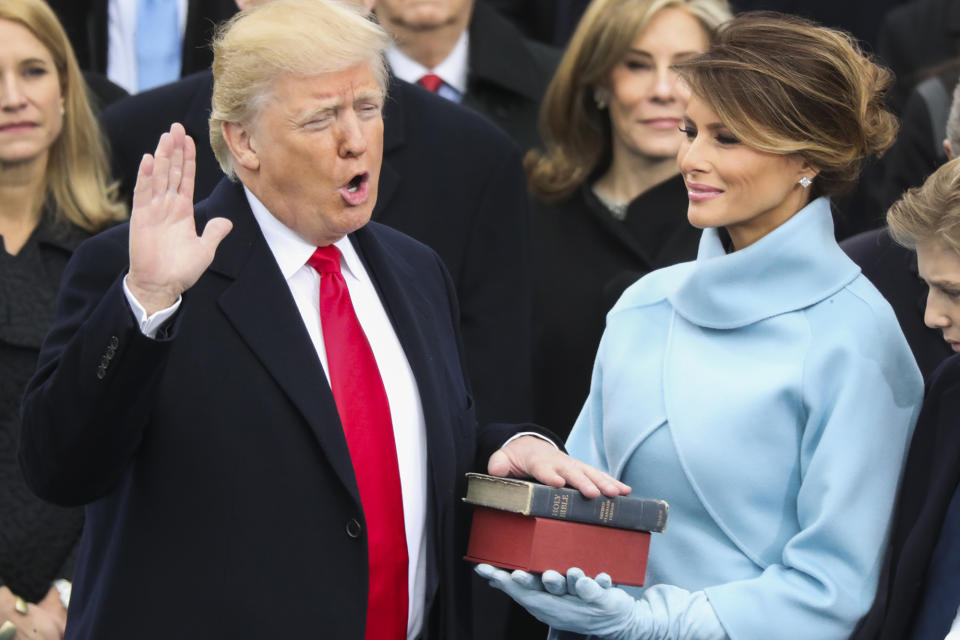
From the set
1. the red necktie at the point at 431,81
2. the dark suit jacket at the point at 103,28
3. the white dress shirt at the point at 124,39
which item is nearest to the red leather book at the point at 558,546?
the red necktie at the point at 431,81

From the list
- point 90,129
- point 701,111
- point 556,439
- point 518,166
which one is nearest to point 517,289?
point 518,166

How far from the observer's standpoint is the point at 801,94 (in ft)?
9.75

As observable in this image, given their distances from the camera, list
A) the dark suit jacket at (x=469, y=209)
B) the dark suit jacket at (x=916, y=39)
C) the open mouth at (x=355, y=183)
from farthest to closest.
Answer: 1. the dark suit jacket at (x=916, y=39)
2. the dark suit jacket at (x=469, y=209)
3. the open mouth at (x=355, y=183)

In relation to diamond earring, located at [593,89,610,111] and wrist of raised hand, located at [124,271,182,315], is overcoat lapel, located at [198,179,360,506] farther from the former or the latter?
diamond earring, located at [593,89,610,111]

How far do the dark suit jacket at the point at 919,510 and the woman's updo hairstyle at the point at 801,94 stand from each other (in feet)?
1.69

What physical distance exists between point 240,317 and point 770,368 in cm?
106

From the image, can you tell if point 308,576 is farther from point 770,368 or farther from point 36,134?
point 36,134

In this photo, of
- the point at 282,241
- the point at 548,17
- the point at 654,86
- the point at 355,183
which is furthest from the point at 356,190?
the point at 548,17

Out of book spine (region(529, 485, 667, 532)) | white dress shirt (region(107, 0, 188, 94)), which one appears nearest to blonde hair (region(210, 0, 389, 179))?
book spine (region(529, 485, 667, 532))

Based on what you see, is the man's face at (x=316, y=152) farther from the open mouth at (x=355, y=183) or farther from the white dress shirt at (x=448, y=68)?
the white dress shirt at (x=448, y=68)

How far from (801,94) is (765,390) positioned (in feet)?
1.99

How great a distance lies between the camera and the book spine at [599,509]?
2.84 meters

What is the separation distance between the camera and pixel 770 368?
2.95 meters

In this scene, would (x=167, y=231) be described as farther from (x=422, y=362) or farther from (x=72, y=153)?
(x=72, y=153)
